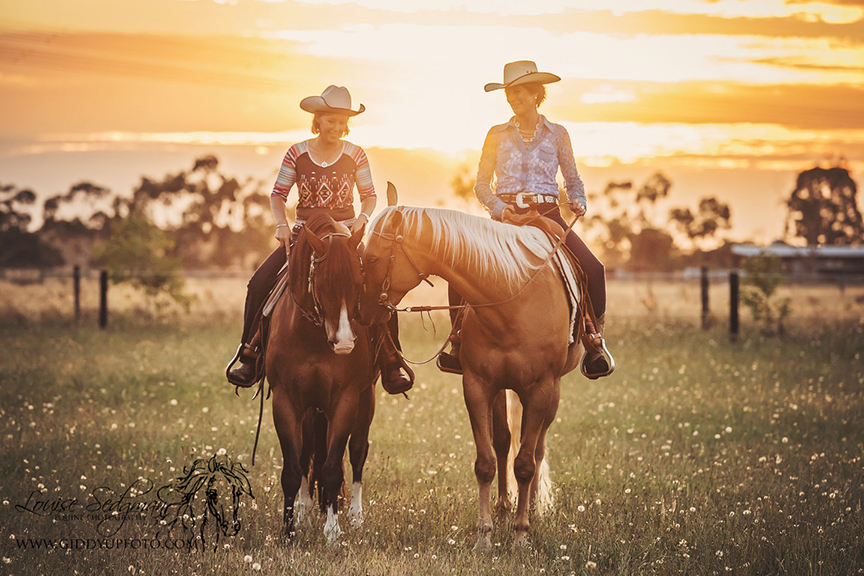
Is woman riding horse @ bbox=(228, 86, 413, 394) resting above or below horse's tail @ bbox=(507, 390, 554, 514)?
above

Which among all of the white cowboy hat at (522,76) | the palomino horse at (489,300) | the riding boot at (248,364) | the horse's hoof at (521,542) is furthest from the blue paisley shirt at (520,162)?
the horse's hoof at (521,542)

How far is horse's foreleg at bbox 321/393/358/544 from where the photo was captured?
6.82 meters

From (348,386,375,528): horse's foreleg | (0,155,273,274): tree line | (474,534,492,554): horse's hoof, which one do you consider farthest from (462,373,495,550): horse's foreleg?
(0,155,273,274): tree line

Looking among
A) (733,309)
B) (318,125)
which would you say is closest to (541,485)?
(318,125)

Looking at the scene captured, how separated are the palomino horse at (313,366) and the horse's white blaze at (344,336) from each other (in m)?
0.06

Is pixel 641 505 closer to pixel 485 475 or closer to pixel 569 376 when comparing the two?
pixel 485 475

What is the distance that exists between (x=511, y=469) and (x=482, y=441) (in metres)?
1.18

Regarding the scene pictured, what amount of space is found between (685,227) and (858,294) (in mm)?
43003

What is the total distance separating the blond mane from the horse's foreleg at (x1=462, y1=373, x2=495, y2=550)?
0.82 metres

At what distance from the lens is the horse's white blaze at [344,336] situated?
20.2 ft

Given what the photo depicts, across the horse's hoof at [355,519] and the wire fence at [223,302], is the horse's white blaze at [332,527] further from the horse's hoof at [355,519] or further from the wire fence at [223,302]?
the wire fence at [223,302]

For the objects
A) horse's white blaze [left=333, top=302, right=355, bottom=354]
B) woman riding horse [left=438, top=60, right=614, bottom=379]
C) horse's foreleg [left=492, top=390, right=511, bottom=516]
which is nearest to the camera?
horse's white blaze [left=333, top=302, right=355, bottom=354]

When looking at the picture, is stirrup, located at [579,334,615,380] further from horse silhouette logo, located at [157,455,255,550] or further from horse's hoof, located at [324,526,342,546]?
horse silhouette logo, located at [157,455,255,550]

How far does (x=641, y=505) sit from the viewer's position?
7.76m
